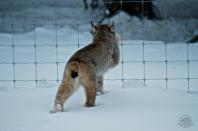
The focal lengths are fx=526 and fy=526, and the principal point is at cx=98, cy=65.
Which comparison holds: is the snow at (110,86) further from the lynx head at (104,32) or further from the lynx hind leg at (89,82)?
the lynx head at (104,32)

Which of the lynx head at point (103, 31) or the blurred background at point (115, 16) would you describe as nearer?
the lynx head at point (103, 31)

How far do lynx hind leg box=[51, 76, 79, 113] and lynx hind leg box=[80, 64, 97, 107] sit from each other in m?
0.11

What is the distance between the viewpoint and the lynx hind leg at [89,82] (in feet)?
24.0

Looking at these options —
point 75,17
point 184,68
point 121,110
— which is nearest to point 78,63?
point 121,110

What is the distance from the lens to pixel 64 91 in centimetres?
730

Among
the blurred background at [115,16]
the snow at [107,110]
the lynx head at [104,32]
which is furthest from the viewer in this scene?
the blurred background at [115,16]

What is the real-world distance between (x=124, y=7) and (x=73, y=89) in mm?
11317

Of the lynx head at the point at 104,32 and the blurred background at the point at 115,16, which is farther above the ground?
the blurred background at the point at 115,16

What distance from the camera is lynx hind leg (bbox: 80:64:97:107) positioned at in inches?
288

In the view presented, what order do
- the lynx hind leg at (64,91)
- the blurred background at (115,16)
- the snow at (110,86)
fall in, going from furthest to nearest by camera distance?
the blurred background at (115,16)
the lynx hind leg at (64,91)
the snow at (110,86)

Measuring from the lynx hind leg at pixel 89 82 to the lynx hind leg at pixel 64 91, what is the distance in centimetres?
11

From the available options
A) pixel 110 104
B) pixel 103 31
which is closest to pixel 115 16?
pixel 103 31

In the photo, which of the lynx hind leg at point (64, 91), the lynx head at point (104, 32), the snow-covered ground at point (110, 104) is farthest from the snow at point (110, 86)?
the lynx head at point (104, 32)

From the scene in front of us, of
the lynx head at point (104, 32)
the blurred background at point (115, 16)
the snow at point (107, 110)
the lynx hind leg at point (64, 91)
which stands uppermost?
the blurred background at point (115, 16)
